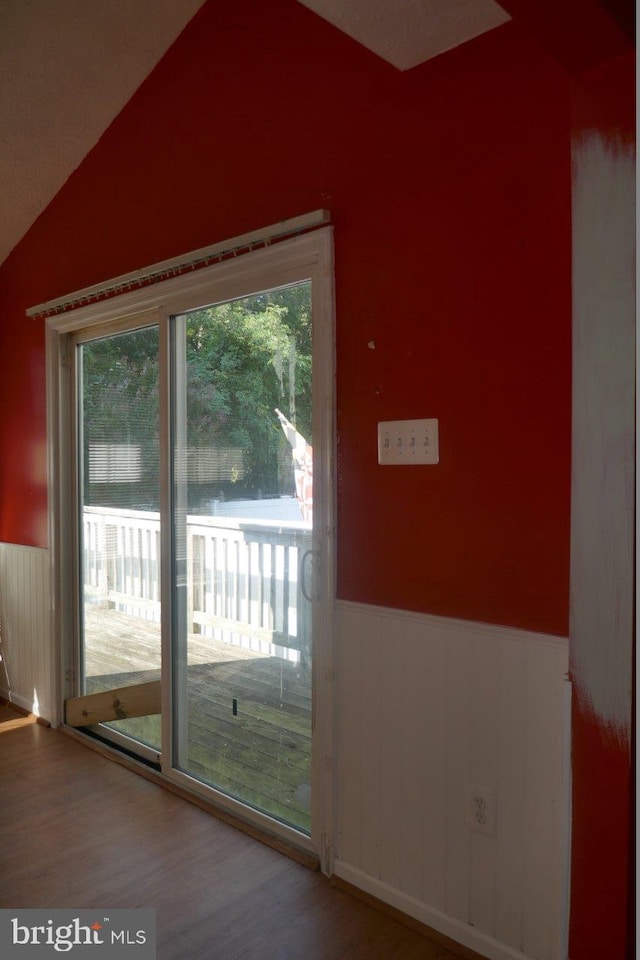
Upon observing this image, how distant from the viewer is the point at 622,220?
139cm

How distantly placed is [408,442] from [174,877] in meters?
1.58

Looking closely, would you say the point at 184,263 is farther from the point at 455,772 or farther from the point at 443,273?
the point at 455,772

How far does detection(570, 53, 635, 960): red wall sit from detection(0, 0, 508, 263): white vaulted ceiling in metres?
0.52

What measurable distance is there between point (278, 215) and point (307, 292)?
0.93ft

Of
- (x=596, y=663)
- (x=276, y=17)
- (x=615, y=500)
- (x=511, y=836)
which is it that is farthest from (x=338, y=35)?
(x=511, y=836)

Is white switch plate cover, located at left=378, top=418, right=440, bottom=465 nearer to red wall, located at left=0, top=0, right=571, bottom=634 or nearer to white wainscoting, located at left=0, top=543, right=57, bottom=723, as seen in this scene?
red wall, located at left=0, top=0, right=571, bottom=634

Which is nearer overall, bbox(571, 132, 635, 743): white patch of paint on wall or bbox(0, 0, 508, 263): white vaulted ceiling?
bbox(571, 132, 635, 743): white patch of paint on wall

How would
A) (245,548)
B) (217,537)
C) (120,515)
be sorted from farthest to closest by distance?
1. (120,515)
2. (217,537)
3. (245,548)

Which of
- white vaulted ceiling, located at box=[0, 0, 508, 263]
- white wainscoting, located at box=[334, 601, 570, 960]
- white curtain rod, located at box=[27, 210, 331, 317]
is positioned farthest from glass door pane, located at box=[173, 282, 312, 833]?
white vaulted ceiling, located at box=[0, 0, 508, 263]

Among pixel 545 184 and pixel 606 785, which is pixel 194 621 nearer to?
pixel 606 785

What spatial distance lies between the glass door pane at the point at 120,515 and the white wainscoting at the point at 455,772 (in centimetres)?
120

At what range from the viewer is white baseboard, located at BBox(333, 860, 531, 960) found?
180cm

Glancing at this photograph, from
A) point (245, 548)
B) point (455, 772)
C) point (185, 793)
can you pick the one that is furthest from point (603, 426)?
point (185, 793)

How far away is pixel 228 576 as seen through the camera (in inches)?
103
